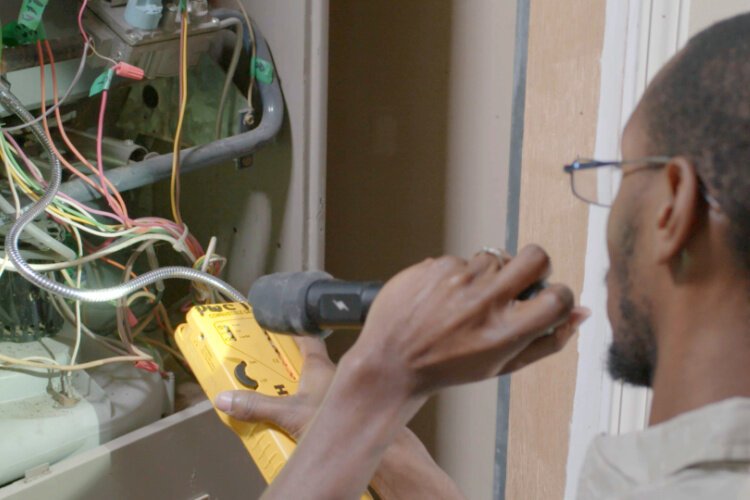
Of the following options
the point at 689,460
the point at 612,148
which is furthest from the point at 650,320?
the point at 612,148

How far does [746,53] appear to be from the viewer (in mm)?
661

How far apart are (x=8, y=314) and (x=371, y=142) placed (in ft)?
2.27

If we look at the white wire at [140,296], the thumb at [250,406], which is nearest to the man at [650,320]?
the thumb at [250,406]

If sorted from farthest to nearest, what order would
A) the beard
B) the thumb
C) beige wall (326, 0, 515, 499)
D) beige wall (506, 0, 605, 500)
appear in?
1. beige wall (326, 0, 515, 499)
2. beige wall (506, 0, 605, 500)
3. the thumb
4. the beard

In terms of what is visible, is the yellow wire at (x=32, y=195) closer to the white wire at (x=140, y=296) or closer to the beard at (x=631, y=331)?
the white wire at (x=140, y=296)

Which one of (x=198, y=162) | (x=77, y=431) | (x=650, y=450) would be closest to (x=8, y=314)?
(x=77, y=431)

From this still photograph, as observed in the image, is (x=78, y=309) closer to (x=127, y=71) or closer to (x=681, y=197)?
(x=127, y=71)

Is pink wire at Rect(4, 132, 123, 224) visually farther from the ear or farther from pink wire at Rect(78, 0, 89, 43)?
the ear

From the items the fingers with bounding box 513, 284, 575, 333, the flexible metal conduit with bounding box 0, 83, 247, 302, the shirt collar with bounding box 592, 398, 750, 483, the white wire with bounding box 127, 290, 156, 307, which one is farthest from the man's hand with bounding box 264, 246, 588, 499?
the white wire with bounding box 127, 290, 156, 307

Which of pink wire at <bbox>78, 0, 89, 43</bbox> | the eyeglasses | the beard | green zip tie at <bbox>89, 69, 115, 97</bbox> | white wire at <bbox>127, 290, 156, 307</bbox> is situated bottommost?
white wire at <bbox>127, 290, 156, 307</bbox>

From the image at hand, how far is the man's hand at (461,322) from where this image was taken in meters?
0.66

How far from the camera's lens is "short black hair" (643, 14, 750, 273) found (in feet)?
2.12

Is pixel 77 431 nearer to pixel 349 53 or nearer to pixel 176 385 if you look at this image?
pixel 176 385

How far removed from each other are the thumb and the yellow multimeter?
1cm
